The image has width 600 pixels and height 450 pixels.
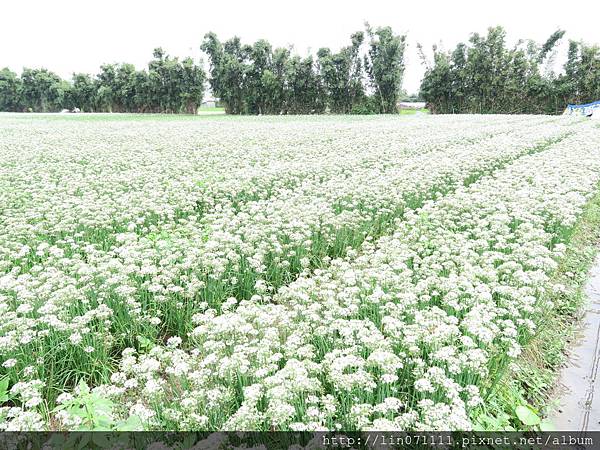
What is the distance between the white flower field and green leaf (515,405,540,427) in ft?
1.10

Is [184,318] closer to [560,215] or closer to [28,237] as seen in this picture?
[28,237]

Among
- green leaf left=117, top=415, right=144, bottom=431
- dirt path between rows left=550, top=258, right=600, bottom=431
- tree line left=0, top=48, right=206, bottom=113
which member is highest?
tree line left=0, top=48, right=206, bottom=113

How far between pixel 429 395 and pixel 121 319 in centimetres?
414

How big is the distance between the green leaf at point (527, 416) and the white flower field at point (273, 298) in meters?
0.34

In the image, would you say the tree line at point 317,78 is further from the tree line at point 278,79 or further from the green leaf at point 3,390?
the green leaf at point 3,390

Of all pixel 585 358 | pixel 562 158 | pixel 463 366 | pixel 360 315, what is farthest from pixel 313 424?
pixel 562 158

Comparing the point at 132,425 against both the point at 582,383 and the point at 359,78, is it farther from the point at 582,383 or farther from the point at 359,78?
the point at 359,78

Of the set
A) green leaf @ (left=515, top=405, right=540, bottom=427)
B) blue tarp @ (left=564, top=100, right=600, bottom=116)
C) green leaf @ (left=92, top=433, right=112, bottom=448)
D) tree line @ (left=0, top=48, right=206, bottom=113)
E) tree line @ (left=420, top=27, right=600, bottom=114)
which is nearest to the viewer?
green leaf @ (left=92, top=433, right=112, bottom=448)

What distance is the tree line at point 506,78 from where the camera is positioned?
7288 centimetres

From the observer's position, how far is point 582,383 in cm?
523

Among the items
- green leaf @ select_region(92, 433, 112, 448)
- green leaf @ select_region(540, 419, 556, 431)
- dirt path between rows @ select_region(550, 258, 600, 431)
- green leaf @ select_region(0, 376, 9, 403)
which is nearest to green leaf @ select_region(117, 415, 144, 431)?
green leaf @ select_region(92, 433, 112, 448)

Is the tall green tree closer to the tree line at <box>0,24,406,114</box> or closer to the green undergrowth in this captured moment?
the tree line at <box>0,24,406,114</box>

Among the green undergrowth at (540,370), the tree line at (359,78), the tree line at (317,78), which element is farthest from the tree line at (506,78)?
the green undergrowth at (540,370)

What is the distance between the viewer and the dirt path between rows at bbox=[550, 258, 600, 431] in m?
4.57
